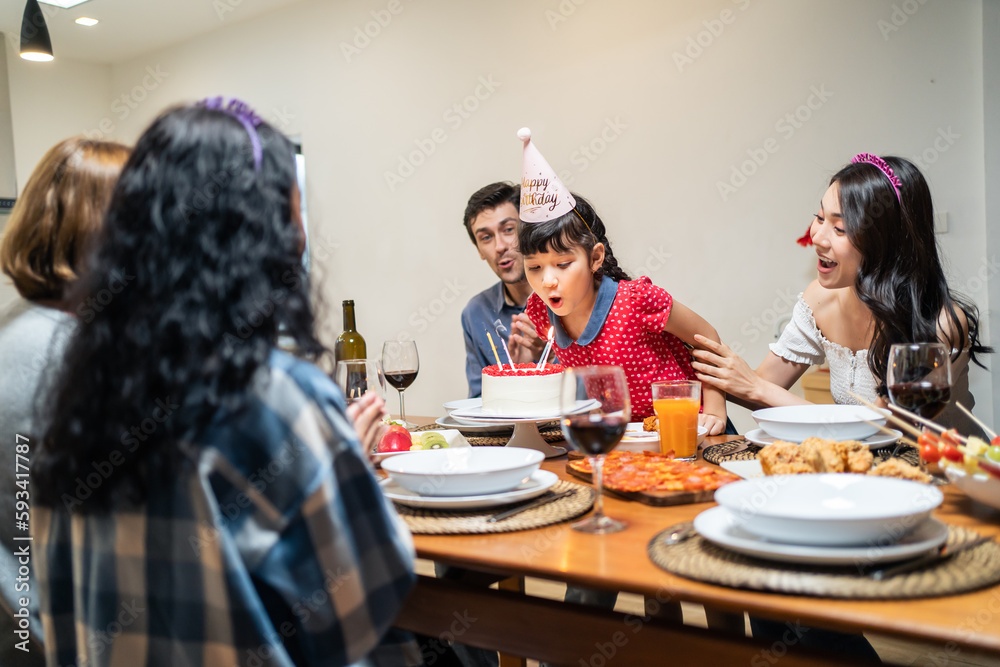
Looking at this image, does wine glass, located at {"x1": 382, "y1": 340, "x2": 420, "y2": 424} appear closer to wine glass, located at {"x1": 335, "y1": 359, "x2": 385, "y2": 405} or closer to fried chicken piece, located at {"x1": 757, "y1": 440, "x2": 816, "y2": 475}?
wine glass, located at {"x1": 335, "y1": 359, "x2": 385, "y2": 405}

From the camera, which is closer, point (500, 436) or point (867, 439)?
point (867, 439)

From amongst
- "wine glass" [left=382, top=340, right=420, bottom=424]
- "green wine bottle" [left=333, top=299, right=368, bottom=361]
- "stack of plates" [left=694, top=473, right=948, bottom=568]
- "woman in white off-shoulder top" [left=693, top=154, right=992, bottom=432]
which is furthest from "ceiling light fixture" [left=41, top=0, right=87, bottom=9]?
"stack of plates" [left=694, top=473, right=948, bottom=568]

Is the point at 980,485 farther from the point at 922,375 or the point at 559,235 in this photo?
the point at 559,235

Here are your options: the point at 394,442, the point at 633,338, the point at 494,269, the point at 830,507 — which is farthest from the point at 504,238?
the point at 830,507

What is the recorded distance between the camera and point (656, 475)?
45.1 inches

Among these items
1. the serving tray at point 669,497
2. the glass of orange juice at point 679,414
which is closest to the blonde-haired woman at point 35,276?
the serving tray at point 669,497

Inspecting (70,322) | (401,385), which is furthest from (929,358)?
(70,322)

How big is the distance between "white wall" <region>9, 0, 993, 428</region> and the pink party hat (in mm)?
738

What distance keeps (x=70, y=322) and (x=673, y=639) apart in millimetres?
839

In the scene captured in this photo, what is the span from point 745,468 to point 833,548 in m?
0.45

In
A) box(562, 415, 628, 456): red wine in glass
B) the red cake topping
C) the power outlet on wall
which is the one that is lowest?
box(562, 415, 628, 456): red wine in glass

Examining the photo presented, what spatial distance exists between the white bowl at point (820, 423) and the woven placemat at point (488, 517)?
0.38 m

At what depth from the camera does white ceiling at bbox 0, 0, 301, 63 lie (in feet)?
15.1

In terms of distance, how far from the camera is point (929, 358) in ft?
3.58
